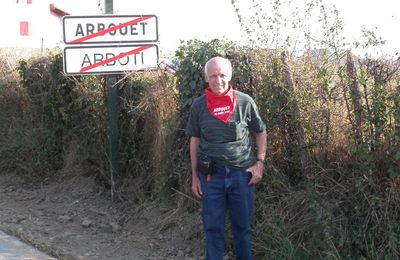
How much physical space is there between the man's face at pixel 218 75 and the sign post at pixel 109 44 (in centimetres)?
254

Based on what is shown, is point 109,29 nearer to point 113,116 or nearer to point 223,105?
point 113,116

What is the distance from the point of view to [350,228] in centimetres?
481

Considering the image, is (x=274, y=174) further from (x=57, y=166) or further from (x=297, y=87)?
(x=57, y=166)

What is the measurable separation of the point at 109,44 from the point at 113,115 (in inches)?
34.5

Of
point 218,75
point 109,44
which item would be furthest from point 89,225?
point 218,75

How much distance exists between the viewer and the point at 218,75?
4.43 m

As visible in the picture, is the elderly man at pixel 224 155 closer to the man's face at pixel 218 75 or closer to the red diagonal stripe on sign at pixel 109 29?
the man's face at pixel 218 75

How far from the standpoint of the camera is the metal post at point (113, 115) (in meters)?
7.12

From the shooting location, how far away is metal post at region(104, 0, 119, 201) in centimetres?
712

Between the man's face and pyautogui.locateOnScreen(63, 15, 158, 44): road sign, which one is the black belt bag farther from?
pyautogui.locateOnScreen(63, 15, 158, 44): road sign

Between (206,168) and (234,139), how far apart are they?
315mm

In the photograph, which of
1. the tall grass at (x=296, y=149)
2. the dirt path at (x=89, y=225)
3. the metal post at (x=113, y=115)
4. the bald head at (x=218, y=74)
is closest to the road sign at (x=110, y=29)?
the metal post at (x=113, y=115)

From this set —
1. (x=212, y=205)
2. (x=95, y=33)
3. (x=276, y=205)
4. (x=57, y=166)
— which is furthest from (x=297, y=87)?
(x=57, y=166)

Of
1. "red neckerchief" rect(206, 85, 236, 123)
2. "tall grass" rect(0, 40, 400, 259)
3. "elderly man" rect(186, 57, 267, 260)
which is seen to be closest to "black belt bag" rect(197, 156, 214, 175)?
"elderly man" rect(186, 57, 267, 260)
